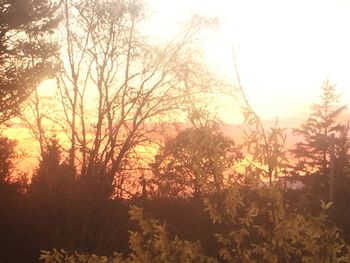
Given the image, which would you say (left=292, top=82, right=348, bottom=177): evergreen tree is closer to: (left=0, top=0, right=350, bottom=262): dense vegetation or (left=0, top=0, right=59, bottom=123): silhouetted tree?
(left=0, top=0, right=350, bottom=262): dense vegetation

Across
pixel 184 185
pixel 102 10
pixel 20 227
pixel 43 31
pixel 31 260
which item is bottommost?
pixel 31 260

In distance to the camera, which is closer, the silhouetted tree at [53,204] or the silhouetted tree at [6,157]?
the silhouetted tree at [53,204]

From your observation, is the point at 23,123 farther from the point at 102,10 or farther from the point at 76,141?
the point at 102,10

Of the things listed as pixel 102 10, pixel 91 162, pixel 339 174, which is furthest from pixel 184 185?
pixel 102 10

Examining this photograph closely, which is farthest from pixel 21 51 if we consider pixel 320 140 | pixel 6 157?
pixel 320 140

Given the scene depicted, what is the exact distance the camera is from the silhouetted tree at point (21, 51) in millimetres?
16391

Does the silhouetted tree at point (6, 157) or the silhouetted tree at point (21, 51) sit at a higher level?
the silhouetted tree at point (21, 51)

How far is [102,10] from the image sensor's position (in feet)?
66.9

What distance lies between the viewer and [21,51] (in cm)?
1719

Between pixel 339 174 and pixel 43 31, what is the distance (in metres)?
16.1

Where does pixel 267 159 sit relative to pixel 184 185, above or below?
below

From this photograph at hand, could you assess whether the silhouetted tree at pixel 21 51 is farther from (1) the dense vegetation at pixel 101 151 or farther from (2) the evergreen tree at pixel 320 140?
(2) the evergreen tree at pixel 320 140

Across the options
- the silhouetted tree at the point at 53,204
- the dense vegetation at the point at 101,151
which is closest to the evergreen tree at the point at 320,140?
the dense vegetation at the point at 101,151

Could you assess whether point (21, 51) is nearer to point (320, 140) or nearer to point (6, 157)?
point (6, 157)
